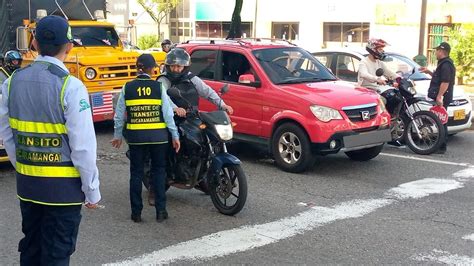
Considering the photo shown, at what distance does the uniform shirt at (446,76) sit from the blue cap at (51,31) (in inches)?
299

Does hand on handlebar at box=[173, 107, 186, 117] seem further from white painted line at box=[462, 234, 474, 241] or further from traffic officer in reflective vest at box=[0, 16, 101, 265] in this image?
white painted line at box=[462, 234, 474, 241]

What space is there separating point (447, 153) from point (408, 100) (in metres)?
1.07

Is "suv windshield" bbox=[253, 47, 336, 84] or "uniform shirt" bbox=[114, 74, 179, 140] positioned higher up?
"suv windshield" bbox=[253, 47, 336, 84]

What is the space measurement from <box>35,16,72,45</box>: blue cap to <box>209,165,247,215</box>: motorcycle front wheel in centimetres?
300

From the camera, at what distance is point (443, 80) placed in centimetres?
966

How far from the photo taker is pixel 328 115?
7910 millimetres

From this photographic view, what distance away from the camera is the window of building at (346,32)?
34.3m

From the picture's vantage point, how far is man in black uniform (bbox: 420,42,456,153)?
9641 millimetres

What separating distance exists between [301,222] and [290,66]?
11.2ft

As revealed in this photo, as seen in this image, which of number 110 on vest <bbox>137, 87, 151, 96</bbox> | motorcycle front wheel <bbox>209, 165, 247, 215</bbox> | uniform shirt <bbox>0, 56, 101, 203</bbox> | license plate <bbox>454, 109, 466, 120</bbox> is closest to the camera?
uniform shirt <bbox>0, 56, 101, 203</bbox>

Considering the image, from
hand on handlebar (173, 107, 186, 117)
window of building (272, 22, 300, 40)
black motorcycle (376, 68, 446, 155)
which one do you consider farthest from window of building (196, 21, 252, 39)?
hand on handlebar (173, 107, 186, 117)

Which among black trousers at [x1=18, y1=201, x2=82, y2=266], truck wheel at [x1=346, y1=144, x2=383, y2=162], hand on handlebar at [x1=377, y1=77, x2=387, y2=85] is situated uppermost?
hand on handlebar at [x1=377, y1=77, x2=387, y2=85]

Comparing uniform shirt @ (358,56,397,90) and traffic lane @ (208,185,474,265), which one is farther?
uniform shirt @ (358,56,397,90)

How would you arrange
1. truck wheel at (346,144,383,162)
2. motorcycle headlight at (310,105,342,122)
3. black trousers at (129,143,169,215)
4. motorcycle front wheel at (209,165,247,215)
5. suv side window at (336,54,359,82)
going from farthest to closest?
1. suv side window at (336,54,359,82)
2. truck wheel at (346,144,383,162)
3. motorcycle headlight at (310,105,342,122)
4. motorcycle front wheel at (209,165,247,215)
5. black trousers at (129,143,169,215)
